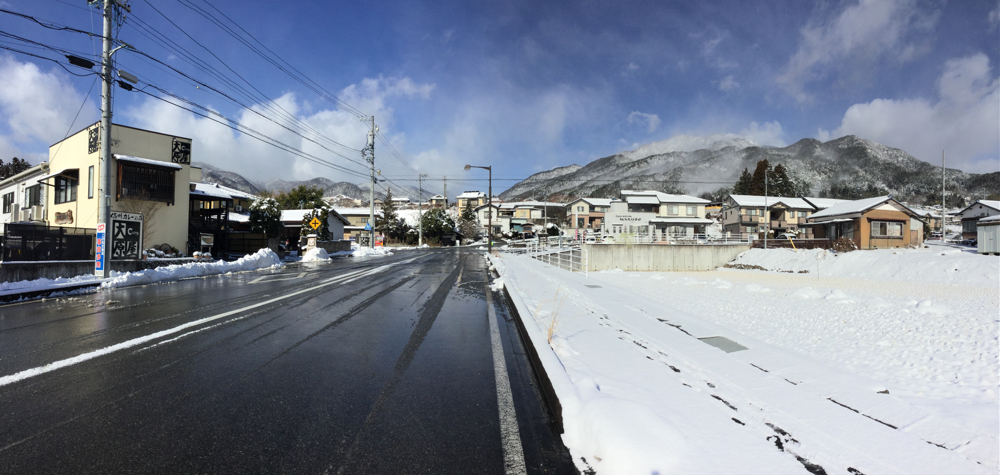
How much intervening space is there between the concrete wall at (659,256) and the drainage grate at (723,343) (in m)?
23.2

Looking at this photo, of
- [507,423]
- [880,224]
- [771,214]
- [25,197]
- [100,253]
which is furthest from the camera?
[771,214]

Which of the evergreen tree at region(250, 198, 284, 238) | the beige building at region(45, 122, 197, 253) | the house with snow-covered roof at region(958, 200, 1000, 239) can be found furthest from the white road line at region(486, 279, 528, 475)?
the house with snow-covered roof at region(958, 200, 1000, 239)

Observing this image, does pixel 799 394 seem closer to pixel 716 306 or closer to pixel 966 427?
pixel 966 427

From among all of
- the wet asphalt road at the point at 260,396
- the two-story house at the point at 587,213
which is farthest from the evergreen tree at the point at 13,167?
the two-story house at the point at 587,213

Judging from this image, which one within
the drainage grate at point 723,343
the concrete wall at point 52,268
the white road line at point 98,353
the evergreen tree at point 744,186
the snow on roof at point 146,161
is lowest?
the drainage grate at point 723,343

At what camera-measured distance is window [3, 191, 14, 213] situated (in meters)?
29.7

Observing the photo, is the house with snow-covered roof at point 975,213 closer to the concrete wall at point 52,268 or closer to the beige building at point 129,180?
the concrete wall at point 52,268

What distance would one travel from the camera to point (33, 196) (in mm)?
26844

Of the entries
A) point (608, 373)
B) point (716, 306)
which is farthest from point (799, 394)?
point (716, 306)

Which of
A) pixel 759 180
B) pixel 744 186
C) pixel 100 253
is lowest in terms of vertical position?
pixel 100 253

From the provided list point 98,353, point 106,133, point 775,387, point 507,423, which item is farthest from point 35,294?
point 775,387

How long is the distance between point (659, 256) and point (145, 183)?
112 feet

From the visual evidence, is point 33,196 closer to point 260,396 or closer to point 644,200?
point 260,396

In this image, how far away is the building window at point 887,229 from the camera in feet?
127
